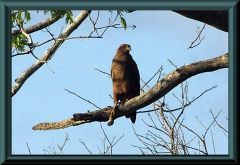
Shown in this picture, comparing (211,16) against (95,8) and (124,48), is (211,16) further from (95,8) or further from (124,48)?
(124,48)

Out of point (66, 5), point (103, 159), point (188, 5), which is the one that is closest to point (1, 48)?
point (66, 5)

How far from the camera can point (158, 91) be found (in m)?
4.11

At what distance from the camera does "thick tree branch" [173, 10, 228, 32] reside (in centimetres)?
402

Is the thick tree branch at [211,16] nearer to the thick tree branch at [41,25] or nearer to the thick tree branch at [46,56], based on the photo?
the thick tree branch at [46,56]

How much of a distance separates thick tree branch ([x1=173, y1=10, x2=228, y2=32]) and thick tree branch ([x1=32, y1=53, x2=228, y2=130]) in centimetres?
33

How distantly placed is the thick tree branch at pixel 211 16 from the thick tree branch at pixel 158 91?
1.07 ft

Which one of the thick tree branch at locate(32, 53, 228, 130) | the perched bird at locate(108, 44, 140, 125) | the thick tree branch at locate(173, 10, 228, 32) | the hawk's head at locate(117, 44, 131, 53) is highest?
the hawk's head at locate(117, 44, 131, 53)

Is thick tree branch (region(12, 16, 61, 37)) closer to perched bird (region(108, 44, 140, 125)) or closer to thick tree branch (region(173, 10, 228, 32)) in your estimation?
perched bird (region(108, 44, 140, 125))

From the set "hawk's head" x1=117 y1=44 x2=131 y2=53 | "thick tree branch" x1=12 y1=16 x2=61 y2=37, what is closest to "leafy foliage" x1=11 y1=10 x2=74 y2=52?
"thick tree branch" x1=12 y1=16 x2=61 y2=37

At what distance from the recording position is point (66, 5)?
3.28 m

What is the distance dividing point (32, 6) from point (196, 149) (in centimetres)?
216

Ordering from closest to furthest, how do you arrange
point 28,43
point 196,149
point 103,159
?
point 103,159 < point 196,149 < point 28,43

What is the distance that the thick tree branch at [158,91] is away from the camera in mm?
4020
